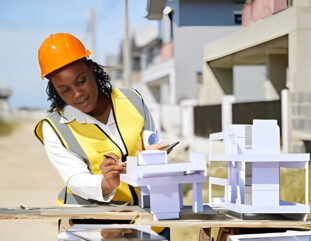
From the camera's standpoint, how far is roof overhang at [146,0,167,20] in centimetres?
351

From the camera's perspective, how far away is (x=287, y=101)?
8.02 m

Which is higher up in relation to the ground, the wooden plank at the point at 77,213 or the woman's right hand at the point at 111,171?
the woman's right hand at the point at 111,171

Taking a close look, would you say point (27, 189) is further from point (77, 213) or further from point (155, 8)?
point (77, 213)

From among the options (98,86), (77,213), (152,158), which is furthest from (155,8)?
(77,213)

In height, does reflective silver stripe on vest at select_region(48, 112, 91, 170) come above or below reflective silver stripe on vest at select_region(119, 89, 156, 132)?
below

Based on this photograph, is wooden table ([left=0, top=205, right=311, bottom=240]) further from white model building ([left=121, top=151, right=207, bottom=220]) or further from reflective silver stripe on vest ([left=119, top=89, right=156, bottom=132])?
reflective silver stripe on vest ([left=119, top=89, right=156, bottom=132])

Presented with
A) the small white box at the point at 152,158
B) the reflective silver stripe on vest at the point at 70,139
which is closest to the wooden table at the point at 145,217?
the small white box at the point at 152,158

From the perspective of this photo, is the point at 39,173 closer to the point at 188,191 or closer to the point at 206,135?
the point at 206,135

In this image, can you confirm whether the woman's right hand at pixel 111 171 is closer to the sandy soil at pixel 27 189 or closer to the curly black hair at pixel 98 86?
the curly black hair at pixel 98 86

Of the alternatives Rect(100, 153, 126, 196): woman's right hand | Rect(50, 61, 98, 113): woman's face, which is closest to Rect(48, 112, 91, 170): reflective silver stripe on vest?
Rect(50, 61, 98, 113): woman's face

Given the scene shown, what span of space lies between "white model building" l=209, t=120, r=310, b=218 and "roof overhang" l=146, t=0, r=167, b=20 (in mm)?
1442

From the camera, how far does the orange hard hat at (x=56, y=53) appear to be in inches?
98.8

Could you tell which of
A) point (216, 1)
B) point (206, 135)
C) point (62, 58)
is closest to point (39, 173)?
point (206, 135)

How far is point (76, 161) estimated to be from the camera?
8.33 ft
